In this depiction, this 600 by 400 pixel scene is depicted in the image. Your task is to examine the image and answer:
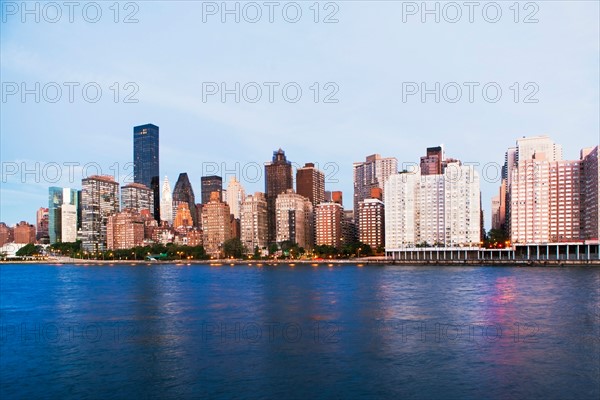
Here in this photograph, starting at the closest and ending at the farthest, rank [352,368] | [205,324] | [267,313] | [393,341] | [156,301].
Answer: [352,368] < [393,341] < [205,324] < [267,313] < [156,301]

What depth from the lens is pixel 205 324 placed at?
55.2 metres

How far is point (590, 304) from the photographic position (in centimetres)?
6862

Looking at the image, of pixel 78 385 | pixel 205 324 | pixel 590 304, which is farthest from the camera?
pixel 590 304

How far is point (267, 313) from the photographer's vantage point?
63969 millimetres

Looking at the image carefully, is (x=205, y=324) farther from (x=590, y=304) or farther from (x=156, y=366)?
(x=590, y=304)

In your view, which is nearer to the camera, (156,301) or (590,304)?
(590,304)

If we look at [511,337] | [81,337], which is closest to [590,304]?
[511,337]

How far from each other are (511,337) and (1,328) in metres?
52.7

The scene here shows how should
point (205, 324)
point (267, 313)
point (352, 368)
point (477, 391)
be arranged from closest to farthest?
point (477, 391), point (352, 368), point (205, 324), point (267, 313)

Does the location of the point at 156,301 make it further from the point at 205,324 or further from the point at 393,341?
the point at 393,341

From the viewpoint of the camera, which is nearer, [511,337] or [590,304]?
[511,337]

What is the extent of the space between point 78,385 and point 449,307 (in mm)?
47935

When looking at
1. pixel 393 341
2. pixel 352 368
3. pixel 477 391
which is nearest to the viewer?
pixel 477 391

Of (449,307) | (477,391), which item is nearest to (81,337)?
(477,391)
